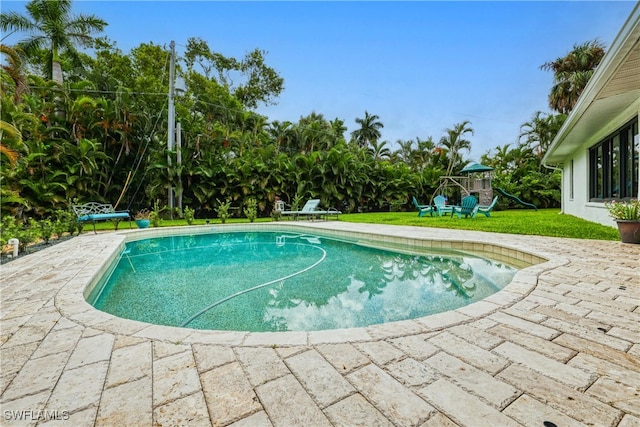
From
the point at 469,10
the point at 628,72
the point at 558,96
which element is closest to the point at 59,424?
the point at 628,72

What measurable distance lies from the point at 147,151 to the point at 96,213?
557 cm

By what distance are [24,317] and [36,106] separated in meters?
15.2

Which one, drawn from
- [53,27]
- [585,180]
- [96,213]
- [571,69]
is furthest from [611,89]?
[571,69]

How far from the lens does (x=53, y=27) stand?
46.9 feet

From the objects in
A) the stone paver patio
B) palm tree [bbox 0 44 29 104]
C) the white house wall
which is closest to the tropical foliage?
palm tree [bbox 0 44 29 104]

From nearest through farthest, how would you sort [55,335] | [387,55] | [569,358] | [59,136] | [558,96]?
1. [569,358]
2. [55,335]
3. [59,136]
4. [387,55]
5. [558,96]

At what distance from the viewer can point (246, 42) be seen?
962 inches

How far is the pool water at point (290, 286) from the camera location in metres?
3.24

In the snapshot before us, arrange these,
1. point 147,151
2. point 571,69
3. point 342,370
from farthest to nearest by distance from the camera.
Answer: point 571,69 < point 147,151 < point 342,370

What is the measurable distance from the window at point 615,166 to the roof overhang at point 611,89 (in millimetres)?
496

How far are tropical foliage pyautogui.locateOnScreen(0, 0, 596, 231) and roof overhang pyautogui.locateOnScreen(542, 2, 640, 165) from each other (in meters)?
10.2

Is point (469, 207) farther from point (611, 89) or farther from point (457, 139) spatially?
point (457, 139)

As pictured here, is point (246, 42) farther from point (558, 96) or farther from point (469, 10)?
point (558, 96)

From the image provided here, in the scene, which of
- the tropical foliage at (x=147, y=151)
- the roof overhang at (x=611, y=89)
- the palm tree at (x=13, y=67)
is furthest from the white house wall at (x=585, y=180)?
the palm tree at (x=13, y=67)
